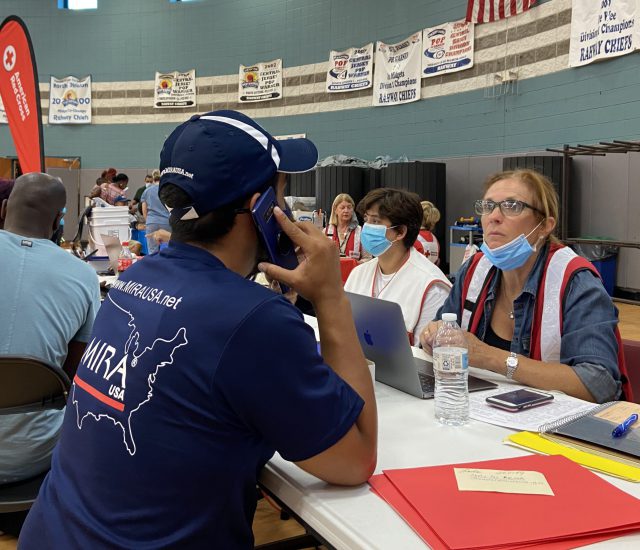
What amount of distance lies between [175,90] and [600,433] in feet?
45.5

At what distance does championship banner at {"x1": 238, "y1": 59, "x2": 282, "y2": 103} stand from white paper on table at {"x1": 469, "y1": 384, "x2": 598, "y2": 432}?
11783mm

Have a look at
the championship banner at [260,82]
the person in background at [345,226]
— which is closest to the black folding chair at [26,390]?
the person in background at [345,226]

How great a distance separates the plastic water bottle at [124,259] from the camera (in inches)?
→ 165

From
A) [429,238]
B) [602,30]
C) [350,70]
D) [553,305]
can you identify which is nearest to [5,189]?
[553,305]

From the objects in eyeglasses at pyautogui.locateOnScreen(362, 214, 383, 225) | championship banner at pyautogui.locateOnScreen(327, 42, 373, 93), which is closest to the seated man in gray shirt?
eyeglasses at pyautogui.locateOnScreen(362, 214, 383, 225)

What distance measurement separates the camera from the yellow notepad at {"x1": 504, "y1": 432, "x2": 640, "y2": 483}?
1.24 metres

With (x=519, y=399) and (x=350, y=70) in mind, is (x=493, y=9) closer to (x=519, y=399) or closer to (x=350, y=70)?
(x=350, y=70)

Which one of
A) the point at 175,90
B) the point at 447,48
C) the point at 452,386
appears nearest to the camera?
the point at 452,386

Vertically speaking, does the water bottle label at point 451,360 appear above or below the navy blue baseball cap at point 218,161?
below

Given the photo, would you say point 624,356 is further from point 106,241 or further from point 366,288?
point 106,241

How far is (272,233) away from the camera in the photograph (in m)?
1.22

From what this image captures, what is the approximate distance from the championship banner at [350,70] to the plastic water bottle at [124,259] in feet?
25.4

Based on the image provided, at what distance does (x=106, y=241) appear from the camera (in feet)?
15.2

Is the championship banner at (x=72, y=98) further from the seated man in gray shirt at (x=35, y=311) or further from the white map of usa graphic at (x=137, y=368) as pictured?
the white map of usa graphic at (x=137, y=368)
